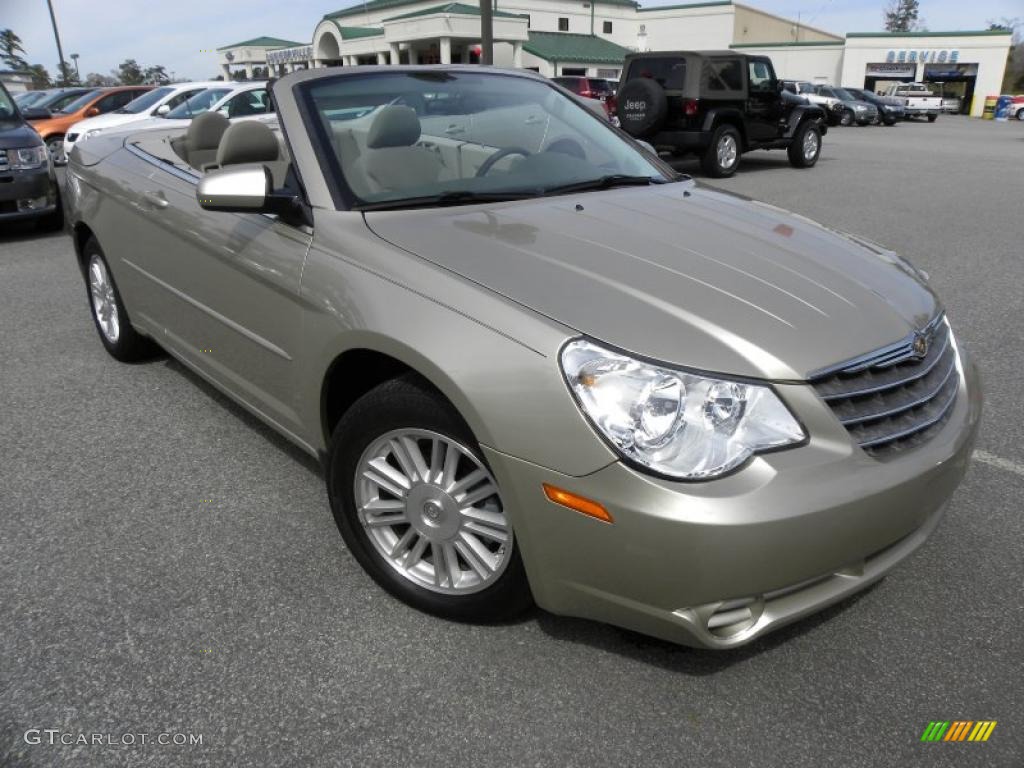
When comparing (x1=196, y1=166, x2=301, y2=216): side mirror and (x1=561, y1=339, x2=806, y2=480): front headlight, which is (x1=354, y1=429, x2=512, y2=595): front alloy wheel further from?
(x1=196, y1=166, x2=301, y2=216): side mirror

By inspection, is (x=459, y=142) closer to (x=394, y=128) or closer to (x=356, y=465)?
(x=394, y=128)

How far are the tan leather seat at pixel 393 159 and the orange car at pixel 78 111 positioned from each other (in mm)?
14059

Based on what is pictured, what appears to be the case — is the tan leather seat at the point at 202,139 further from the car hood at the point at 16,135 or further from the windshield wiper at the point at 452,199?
the car hood at the point at 16,135

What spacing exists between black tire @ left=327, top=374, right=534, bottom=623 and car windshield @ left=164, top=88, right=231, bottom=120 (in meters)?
11.5

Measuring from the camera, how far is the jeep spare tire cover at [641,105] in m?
12.4

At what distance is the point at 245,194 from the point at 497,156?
100 centimetres

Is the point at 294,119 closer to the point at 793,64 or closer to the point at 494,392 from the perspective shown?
the point at 494,392

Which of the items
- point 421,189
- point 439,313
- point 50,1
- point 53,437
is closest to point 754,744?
point 439,313

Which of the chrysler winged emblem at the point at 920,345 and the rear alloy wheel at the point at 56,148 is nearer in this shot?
the chrysler winged emblem at the point at 920,345

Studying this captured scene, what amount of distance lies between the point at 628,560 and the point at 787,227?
1.60 m

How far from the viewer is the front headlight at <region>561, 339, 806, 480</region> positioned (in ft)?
6.02

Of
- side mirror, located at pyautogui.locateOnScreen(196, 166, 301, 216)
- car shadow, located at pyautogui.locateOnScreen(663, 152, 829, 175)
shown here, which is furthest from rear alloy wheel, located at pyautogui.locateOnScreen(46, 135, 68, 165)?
side mirror, located at pyautogui.locateOnScreen(196, 166, 301, 216)

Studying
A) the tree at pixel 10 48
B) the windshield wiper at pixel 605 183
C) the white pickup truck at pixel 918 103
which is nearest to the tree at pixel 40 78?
the tree at pixel 10 48

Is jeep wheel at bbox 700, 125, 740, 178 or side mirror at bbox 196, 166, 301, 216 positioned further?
jeep wheel at bbox 700, 125, 740, 178
